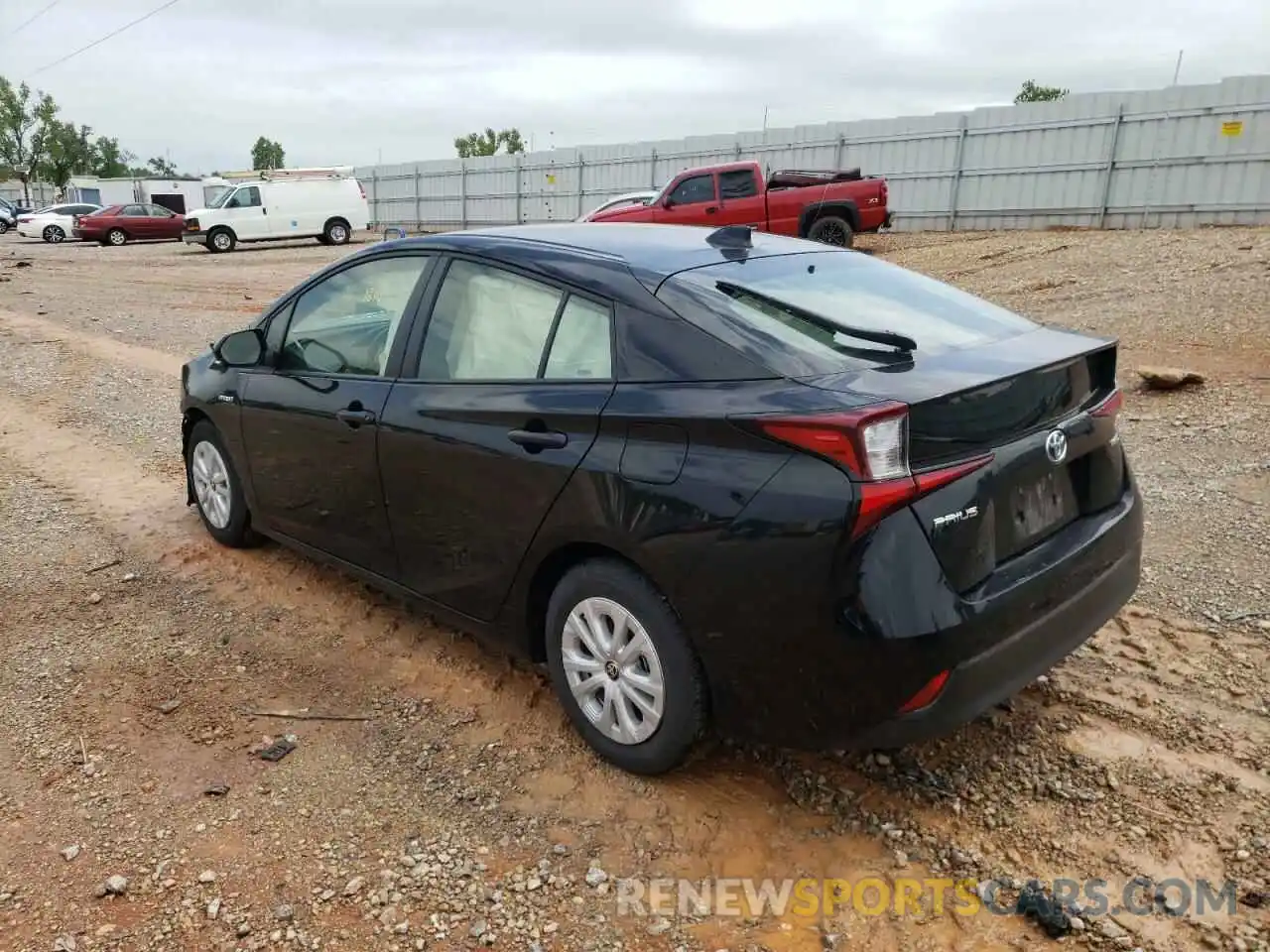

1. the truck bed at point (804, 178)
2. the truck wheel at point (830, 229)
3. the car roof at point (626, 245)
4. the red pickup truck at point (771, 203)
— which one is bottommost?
the car roof at point (626, 245)

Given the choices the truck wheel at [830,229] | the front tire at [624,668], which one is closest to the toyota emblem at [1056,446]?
the front tire at [624,668]

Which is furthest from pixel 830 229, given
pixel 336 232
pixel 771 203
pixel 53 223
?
pixel 53 223

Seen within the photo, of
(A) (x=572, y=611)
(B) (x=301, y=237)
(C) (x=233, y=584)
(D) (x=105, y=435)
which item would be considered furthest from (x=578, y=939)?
(B) (x=301, y=237)

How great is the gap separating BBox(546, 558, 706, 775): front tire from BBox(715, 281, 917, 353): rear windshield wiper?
0.93 m

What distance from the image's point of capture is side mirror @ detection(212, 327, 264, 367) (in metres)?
4.16

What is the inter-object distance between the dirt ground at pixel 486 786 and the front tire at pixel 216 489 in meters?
0.13

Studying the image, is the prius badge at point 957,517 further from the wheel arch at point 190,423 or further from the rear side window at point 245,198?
the rear side window at point 245,198

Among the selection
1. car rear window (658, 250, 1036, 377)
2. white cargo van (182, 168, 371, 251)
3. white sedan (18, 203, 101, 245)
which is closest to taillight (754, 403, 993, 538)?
car rear window (658, 250, 1036, 377)

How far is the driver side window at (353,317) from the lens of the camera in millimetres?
3604

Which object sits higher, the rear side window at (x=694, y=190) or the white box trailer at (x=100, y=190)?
the white box trailer at (x=100, y=190)

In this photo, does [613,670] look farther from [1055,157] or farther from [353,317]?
[1055,157]

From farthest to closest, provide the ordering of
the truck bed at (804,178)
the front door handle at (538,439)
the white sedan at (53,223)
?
the white sedan at (53,223), the truck bed at (804,178), the front door handle at (538,439)

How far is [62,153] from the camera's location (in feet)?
202

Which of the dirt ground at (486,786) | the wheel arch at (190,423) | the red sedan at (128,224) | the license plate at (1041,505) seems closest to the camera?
the dirt ground at (486,786)
